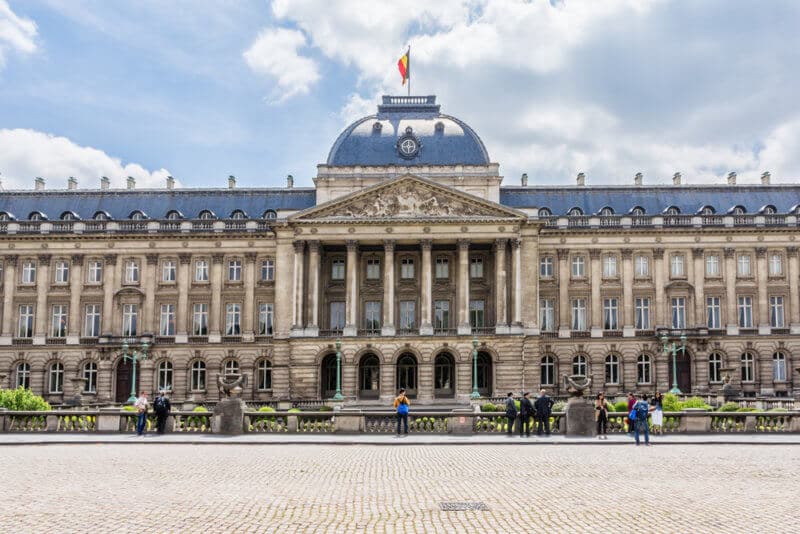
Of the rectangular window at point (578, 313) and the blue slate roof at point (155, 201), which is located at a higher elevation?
the blue slate roof at point (155, 201)

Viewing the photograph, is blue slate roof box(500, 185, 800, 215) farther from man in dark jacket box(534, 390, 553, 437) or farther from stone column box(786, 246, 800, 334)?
man in dark jacket box(534, 390, 553, 437)

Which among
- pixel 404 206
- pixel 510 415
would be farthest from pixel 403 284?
pixel 510 415

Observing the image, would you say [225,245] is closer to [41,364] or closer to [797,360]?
[41,364]

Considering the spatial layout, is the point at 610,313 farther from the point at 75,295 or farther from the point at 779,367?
the point at 75,295

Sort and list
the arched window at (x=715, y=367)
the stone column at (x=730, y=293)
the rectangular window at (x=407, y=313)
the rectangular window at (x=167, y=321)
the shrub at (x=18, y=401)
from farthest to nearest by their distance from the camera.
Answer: the rectangular window at (x=167, y=321) → the rectangular window at (x=407, y=313) → the stone column at (x=730, y=293) → the arched window at (x=715, y=367) → the shrub at (x=18, y=401)

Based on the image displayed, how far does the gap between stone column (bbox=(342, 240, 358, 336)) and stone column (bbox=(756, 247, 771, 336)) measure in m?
33.2

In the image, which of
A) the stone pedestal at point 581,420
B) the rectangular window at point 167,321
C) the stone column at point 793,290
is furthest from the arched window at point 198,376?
the stone column at point 793,290

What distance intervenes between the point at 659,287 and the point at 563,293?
313 inches

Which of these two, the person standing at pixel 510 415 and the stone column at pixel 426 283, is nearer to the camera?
the person standing at pixel 510 415

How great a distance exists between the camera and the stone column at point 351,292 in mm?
63344

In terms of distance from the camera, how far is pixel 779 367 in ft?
218

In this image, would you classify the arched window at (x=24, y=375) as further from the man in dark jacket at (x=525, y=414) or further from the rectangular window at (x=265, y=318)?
the man in dark jacket at (x=525, y=414)

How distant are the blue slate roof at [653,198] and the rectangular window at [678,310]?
27.2 ft

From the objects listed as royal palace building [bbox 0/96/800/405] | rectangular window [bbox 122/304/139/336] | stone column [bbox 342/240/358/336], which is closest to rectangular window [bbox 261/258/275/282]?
royal palace building [bbox 0/96/800/405]
